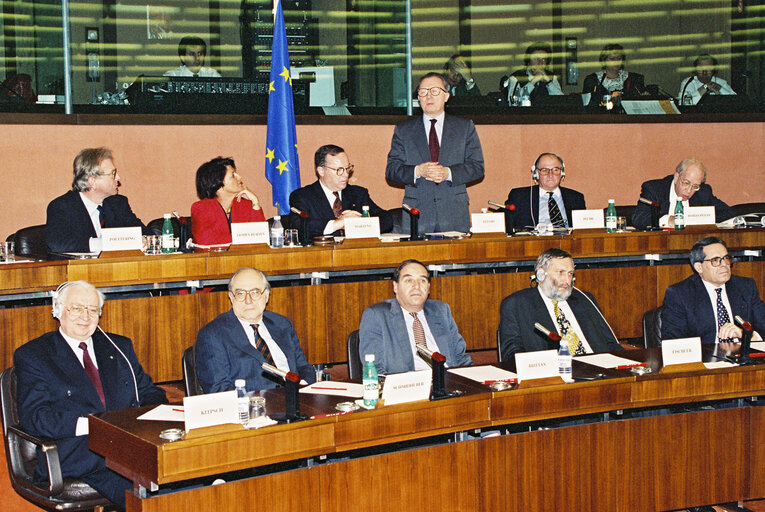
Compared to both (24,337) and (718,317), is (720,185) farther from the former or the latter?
(24,337)

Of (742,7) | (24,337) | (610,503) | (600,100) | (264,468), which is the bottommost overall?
(610,503)

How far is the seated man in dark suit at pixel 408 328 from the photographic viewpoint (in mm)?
3799

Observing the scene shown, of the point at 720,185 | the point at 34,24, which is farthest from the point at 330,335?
the point at 720,185

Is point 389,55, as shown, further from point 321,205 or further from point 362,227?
point 362,227

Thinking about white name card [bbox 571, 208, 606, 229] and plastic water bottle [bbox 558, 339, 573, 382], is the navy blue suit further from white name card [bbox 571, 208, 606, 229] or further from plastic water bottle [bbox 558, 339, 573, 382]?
white name card [bbox 571, 208, 606, 229]

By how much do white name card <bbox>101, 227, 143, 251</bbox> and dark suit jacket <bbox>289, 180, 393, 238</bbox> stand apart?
37.5 inches

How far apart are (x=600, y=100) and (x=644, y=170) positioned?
73cm

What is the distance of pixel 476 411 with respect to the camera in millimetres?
3076

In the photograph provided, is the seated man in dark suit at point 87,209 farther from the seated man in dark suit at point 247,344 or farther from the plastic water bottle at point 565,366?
the plastic water bottle at point 565,366

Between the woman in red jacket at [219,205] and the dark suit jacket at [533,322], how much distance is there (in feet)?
5.65

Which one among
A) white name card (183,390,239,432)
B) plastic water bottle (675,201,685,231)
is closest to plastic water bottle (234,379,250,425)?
white name card (183,390,239,432)

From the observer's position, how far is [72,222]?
A: 4824mm

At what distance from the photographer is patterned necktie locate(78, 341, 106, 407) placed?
11.0ft

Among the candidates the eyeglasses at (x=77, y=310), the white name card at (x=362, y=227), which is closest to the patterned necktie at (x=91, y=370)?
the eyeglasses at (x=77, y=310)
